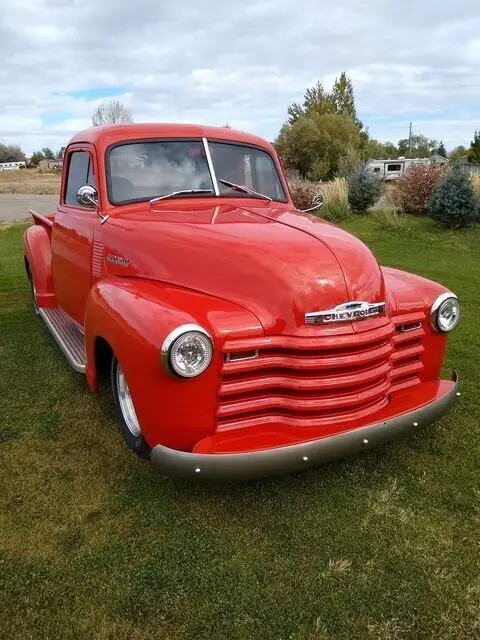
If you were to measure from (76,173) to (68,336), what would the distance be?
1364 millimetres

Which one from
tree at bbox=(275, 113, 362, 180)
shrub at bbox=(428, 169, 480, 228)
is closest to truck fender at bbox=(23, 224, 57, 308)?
shrub at bbox=(428, 169, 480, 228)

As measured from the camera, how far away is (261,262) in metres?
2.90

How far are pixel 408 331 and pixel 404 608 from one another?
148cm

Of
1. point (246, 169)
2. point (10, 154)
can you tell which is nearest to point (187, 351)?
point (246, 169)

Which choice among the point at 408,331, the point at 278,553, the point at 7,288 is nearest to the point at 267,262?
the point at 408,331

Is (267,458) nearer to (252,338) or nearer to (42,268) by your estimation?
(252,338)

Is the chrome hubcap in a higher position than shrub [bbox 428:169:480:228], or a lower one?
lower

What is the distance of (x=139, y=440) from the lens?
3.03 metres

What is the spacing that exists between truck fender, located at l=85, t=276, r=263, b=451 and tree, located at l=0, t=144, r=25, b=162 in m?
78.2

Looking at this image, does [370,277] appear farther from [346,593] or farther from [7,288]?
[7,288]

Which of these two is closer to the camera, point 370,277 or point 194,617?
point 194,617

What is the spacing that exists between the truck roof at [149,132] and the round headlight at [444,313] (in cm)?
201

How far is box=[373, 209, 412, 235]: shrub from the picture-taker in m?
11.7

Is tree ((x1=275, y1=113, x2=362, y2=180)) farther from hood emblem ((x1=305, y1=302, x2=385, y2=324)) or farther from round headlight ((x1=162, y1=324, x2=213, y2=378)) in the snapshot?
round headlight ((x1=162, y1=324, x2=213, y2=378))
